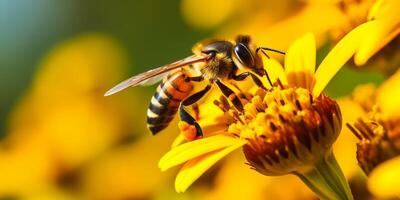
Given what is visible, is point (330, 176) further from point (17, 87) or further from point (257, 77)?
point (17, 87)

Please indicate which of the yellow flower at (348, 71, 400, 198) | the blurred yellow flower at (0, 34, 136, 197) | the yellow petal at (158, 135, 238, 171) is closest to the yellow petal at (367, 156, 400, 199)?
the yellow flower at (348, 71, 400, 198)

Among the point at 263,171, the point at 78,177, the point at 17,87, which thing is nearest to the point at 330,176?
the point at 263,171

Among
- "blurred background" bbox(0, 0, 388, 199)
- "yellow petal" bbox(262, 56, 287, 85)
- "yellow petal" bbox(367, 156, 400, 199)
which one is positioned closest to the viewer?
"yellow petal" bbox(367, 156, 400, 199)

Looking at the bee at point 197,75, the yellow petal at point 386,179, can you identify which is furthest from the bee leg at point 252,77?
the yellow petal at point 386,179

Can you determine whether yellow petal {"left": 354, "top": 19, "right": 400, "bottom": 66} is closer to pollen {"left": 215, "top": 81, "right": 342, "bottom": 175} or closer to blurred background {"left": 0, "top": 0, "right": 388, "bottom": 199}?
pollen {"left": 215, "top": 81, "right": 342, "bottom": 175}

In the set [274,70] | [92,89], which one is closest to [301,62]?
[274,70]

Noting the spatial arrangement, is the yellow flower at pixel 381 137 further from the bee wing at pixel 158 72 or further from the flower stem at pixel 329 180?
the bee wing at pixel 158 72
